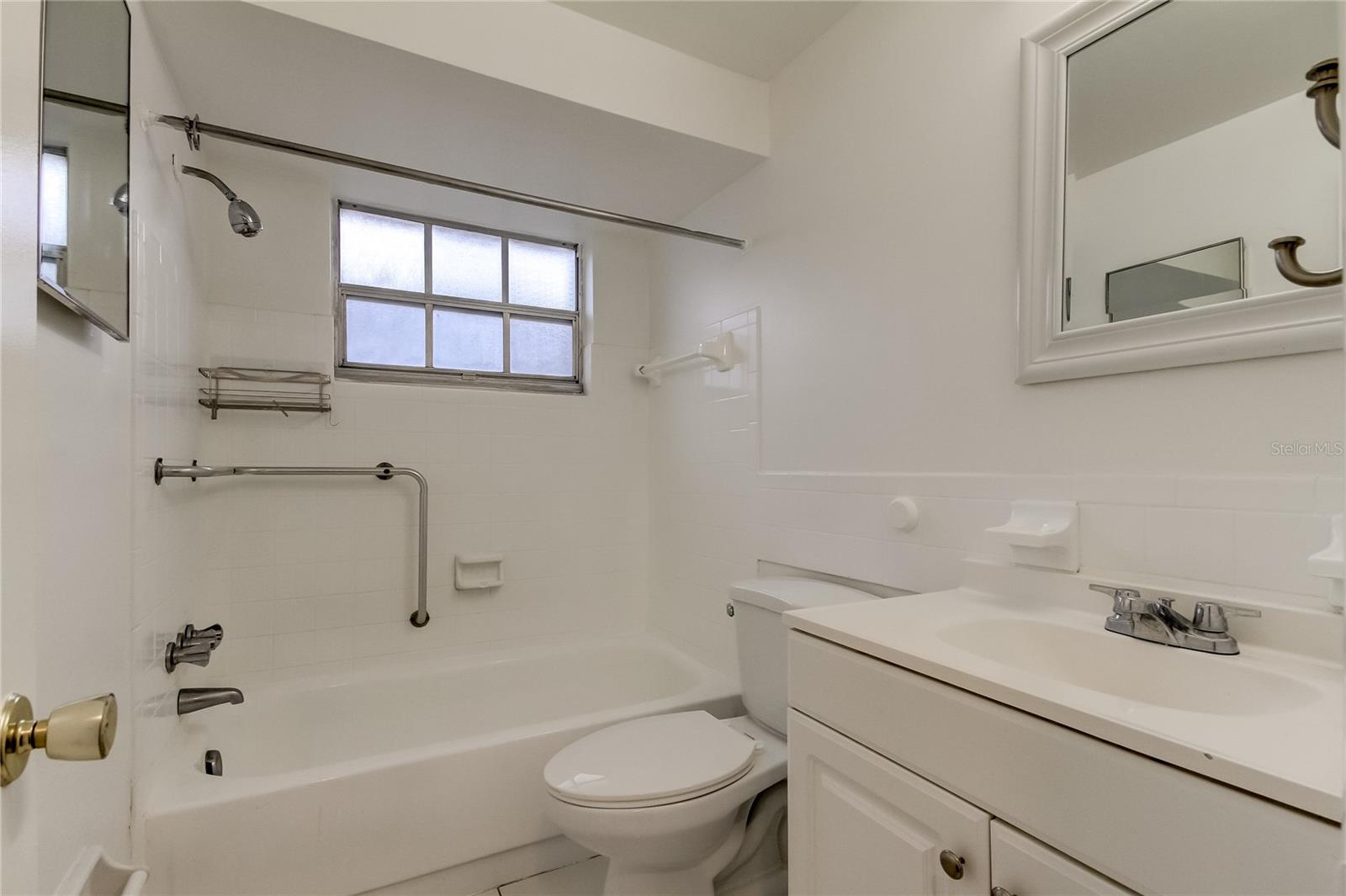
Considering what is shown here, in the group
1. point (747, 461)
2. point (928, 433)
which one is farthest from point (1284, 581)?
point (747, 461)

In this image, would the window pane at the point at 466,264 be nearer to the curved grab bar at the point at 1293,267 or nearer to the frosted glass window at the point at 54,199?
the frosted glass window at the point at 54,199

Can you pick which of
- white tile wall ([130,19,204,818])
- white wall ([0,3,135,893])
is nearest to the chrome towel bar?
white tile wall ([130,19,204,818])

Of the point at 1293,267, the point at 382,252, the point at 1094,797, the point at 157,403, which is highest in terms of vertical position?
the point at 382,252

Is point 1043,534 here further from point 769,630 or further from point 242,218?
point 242,218

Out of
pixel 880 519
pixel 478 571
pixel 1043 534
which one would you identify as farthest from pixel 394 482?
pixel 1043 534

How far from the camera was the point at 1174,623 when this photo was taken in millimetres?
948

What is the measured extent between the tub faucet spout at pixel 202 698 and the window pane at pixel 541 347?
1.53 metres

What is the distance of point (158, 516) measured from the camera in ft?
4.75

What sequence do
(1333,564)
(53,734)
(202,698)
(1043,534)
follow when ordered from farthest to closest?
1. (202,698)
2. (1043,534)
3. (1333,564)
4. (53,734)

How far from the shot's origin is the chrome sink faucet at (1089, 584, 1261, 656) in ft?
2.99

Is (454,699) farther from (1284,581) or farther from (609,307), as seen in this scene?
(1284,581)

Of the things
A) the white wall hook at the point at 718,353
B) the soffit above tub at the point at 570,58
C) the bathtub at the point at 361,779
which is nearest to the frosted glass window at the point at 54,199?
the soffit above tub at the point at 570,58

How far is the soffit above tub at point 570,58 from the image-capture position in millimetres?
1488

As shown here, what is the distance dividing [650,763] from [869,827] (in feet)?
2.06
